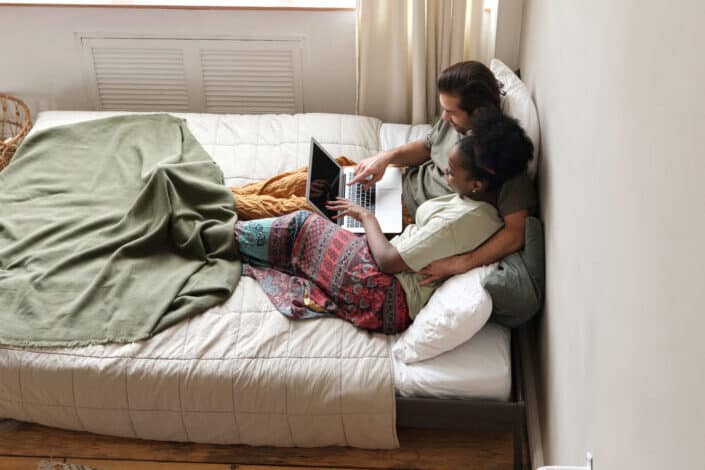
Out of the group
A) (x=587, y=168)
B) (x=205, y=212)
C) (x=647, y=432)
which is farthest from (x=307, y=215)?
(x=647, y=432)

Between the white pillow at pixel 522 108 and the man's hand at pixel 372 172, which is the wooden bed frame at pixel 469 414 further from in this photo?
the man's hand at pixel 372 172

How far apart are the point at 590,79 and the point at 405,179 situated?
3.61ft

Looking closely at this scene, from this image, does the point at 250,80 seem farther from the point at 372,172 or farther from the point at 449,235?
the point at 449,235

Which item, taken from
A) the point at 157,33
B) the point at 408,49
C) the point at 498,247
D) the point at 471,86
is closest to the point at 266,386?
the point at 498,247

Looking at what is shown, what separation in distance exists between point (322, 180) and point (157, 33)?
1149 mm

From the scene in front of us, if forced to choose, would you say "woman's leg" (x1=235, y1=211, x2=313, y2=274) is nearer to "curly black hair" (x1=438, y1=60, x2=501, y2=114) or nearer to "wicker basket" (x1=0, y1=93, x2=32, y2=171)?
"curly black hair" (x1=438, y1=60, x2=501, y2=114)

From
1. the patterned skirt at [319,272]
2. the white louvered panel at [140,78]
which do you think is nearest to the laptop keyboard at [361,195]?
the patterned skirt at [319,272]

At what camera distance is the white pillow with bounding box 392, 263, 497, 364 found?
1.94 m

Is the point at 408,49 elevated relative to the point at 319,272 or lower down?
elevated

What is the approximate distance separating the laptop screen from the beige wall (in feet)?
2.51

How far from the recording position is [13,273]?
2244 millimetres

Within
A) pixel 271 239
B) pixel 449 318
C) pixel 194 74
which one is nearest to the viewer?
pixel 449 318

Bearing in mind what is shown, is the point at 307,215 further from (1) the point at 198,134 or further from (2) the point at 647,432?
(2) the point at 647,432

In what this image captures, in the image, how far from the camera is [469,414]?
2002 mm
